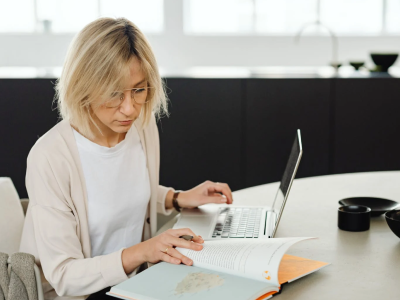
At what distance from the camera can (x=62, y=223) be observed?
51.3 inches

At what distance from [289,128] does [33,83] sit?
4.97 ft

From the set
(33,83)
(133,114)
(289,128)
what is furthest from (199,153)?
(133,114)

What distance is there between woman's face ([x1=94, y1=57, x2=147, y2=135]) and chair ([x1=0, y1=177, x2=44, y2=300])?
0.33 metres

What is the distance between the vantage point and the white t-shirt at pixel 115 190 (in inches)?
57.1

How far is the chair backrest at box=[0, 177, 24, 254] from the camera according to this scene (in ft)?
4.68

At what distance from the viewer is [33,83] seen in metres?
3.12

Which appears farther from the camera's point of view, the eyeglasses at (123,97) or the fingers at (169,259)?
the eyeglasses at (123,97)

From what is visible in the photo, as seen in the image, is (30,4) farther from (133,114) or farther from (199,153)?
(133,114)

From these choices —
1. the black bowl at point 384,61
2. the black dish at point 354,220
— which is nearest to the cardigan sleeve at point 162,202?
the black dish at point 354,220

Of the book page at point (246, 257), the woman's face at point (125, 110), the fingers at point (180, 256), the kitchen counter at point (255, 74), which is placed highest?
the woman's face at point (125, 110)

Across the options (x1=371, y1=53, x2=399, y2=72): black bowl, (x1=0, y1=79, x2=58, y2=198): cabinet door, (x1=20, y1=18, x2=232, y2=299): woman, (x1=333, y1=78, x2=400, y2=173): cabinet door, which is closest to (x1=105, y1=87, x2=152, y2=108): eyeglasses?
(x1=20, y1=18, x2=232, y2=299): woman

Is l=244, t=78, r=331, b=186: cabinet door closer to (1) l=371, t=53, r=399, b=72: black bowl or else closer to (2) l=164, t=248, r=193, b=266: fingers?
(1) l=371, t=53, r=399, b=72: black bowl

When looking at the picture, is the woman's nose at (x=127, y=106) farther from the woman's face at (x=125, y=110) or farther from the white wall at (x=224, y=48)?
the white wall at (x=224, y=48)

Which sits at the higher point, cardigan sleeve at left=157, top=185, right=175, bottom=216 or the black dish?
the black dish
